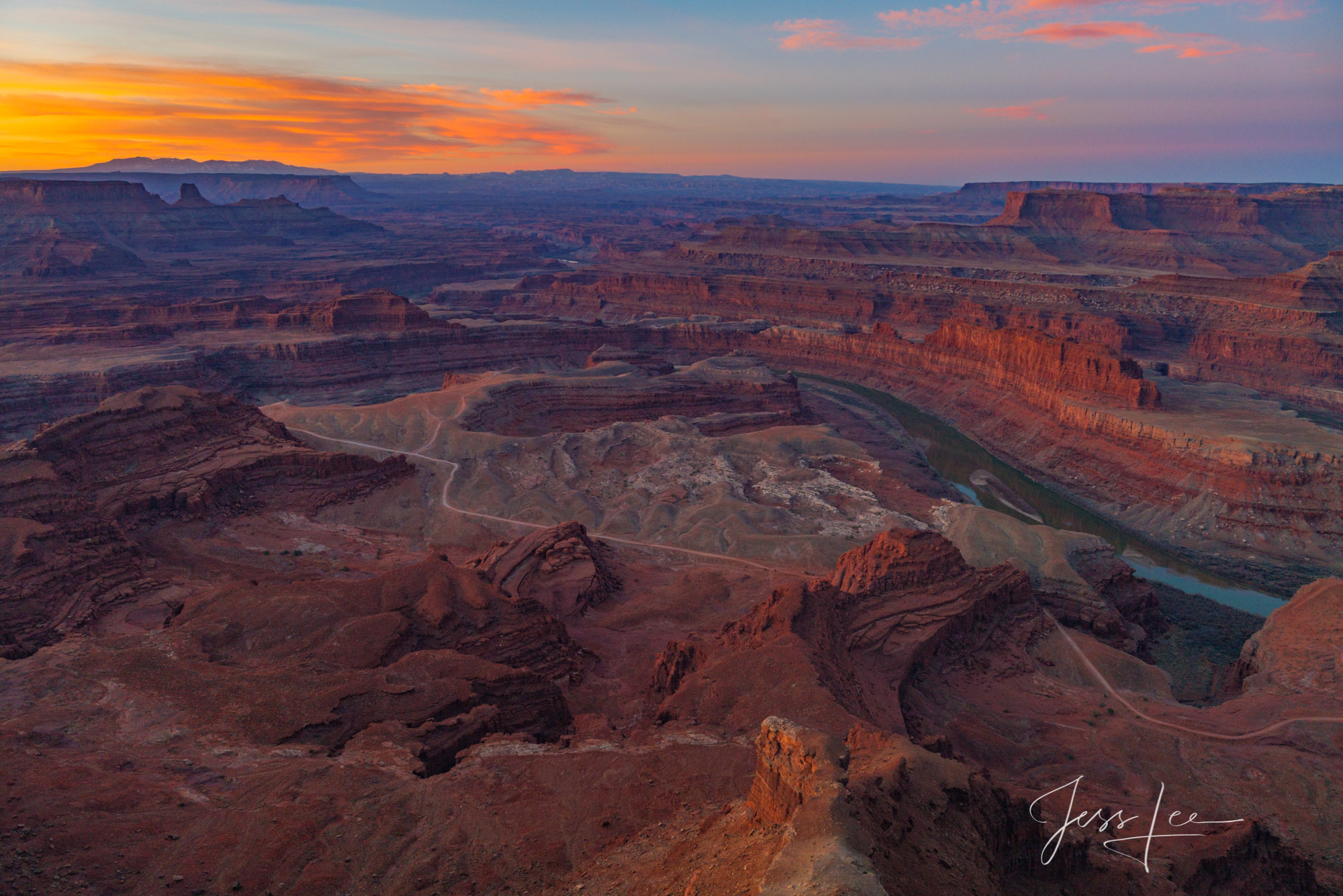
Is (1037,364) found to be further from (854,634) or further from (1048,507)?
(854,634)

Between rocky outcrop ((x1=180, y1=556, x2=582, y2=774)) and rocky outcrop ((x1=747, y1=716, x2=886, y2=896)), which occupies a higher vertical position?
rocky outcrop ((x1=747, y1=716, x2=886, y2=896))

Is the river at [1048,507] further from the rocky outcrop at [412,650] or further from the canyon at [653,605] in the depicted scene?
the rocky outcrop at [412,650]

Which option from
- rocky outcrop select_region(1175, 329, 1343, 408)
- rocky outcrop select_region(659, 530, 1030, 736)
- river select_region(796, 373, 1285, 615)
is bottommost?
river select_region(796, 373, 1285, 615)

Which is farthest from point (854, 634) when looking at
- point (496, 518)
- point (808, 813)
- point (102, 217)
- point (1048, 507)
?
point (102, 217)

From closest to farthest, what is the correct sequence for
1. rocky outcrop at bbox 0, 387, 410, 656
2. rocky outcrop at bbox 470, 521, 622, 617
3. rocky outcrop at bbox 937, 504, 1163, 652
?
rocky outcrop at bbox 0, 387, 410, 656 → rocky outcrop at bbox 470, 521, 622, 617 → rocky outcrop at bbox 937, 504, 1163, 652

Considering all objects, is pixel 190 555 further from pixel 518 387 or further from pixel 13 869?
pixel 518 387

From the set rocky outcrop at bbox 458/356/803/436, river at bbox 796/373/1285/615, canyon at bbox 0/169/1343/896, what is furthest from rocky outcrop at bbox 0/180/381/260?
river at bbox 796/373/1285/615

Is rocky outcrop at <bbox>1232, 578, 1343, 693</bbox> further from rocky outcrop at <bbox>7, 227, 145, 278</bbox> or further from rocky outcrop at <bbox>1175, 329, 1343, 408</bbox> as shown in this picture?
rocky outcrop at <bbox>7, 227, 145, 278</bbox>
